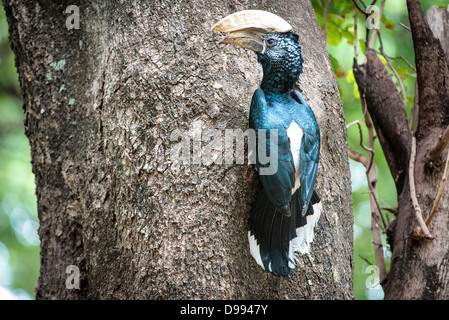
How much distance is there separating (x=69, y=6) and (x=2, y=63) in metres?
2.65

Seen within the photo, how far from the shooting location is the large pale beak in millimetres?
2281

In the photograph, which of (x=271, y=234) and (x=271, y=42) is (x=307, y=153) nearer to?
(x=271, y=234)

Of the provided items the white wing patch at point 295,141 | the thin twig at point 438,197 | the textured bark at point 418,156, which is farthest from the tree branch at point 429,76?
the white wing patch at point 295,141

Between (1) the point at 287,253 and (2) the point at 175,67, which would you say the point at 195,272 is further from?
(2) the point at 175,67

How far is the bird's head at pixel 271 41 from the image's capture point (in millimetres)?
2295

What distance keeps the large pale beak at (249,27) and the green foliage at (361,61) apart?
1567 millimetres

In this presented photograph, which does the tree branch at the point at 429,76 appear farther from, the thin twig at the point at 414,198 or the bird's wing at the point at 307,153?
the bird's wing at the point at 307,153

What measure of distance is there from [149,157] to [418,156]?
5.51 ft

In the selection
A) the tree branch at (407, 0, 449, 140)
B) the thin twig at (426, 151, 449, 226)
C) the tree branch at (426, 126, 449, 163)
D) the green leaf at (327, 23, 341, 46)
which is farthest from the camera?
the green leaf at (327, 23, 341, 46)

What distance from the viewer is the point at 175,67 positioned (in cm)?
240

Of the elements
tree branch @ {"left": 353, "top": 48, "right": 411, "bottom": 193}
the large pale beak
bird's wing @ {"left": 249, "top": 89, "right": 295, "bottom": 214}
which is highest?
the large pale beak

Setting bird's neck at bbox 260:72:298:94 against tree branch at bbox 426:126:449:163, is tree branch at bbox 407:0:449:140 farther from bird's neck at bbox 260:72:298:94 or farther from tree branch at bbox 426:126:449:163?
bird's neck at bbox 260:72:298:94

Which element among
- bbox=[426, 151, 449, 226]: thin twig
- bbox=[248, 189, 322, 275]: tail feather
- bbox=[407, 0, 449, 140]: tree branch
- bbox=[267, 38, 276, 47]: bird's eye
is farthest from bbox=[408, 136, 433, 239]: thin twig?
bbox=[267, 38, 276, 47]: bird's eye
